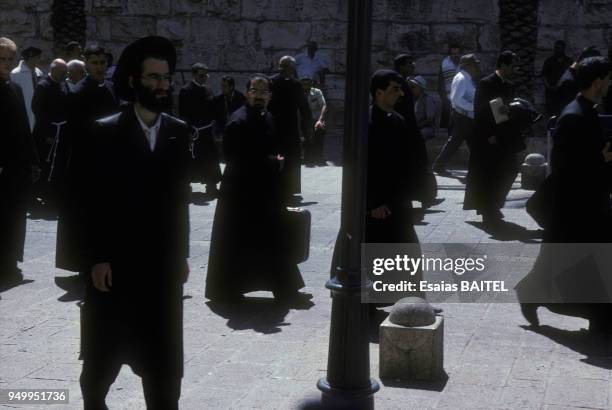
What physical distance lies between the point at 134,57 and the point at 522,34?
50.1 ft

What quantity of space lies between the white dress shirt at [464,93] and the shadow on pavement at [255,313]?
6.83 metres

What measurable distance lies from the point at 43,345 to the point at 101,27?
1528cm

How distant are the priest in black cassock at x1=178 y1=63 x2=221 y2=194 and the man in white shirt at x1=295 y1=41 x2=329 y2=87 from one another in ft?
17.0

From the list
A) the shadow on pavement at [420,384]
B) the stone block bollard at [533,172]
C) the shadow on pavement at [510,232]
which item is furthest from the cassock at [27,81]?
the shadow on pavement at [420,384]

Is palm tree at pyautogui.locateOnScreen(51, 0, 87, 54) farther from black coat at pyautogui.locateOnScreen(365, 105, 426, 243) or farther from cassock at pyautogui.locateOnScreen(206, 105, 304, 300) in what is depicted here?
black coat at pyautogui.locateOnScreen(365, 105, 426, 243)

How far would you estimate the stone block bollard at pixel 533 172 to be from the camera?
1451 cm

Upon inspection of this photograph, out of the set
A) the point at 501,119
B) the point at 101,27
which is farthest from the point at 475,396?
the point at 101,27

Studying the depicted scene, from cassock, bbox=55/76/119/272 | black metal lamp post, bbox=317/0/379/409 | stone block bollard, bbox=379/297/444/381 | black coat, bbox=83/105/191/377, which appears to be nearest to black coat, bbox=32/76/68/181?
cassock, bbox=55/76/119/272

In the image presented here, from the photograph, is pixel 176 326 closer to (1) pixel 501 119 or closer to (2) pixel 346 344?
(2) pixel 346 344

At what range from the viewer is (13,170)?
9234mm

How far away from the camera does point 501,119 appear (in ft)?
38.2

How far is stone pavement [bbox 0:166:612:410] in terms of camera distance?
606 cm

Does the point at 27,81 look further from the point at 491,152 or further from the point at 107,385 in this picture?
the point at 107,385

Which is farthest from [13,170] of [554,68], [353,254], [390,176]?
[554,68]
